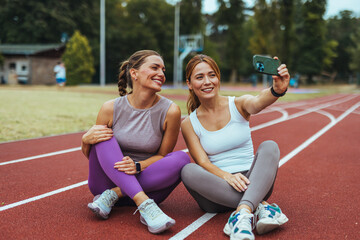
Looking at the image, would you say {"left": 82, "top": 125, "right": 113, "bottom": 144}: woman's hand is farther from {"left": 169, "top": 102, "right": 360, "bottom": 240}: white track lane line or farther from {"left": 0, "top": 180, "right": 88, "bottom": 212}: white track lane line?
{"left": 0, "top": 180, "right": 88, "bottom": 212}: white track lane line

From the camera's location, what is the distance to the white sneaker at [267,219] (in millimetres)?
2506

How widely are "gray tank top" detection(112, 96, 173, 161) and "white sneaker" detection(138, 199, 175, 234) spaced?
532 mm

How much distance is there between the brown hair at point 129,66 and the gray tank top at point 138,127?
0.24 m

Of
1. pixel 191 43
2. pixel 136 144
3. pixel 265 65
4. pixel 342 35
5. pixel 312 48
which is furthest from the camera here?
pixel 342 35

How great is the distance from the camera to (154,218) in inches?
101

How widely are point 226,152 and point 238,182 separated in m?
0.41

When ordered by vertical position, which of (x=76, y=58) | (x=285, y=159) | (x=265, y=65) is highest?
(x=76, y=58)

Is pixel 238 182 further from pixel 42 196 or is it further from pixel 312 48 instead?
pixel 312 48

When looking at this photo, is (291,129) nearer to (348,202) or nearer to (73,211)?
(348,202)

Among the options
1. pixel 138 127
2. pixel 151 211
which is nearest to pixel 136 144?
pixel 138 127

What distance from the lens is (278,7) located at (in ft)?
136

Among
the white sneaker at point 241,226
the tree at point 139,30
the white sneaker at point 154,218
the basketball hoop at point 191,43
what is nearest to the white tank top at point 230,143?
the white sneaker at point 241,226

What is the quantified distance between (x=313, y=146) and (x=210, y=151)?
4.18 meters

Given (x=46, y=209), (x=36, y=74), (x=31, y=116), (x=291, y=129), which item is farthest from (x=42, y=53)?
(x=46, y=209)
